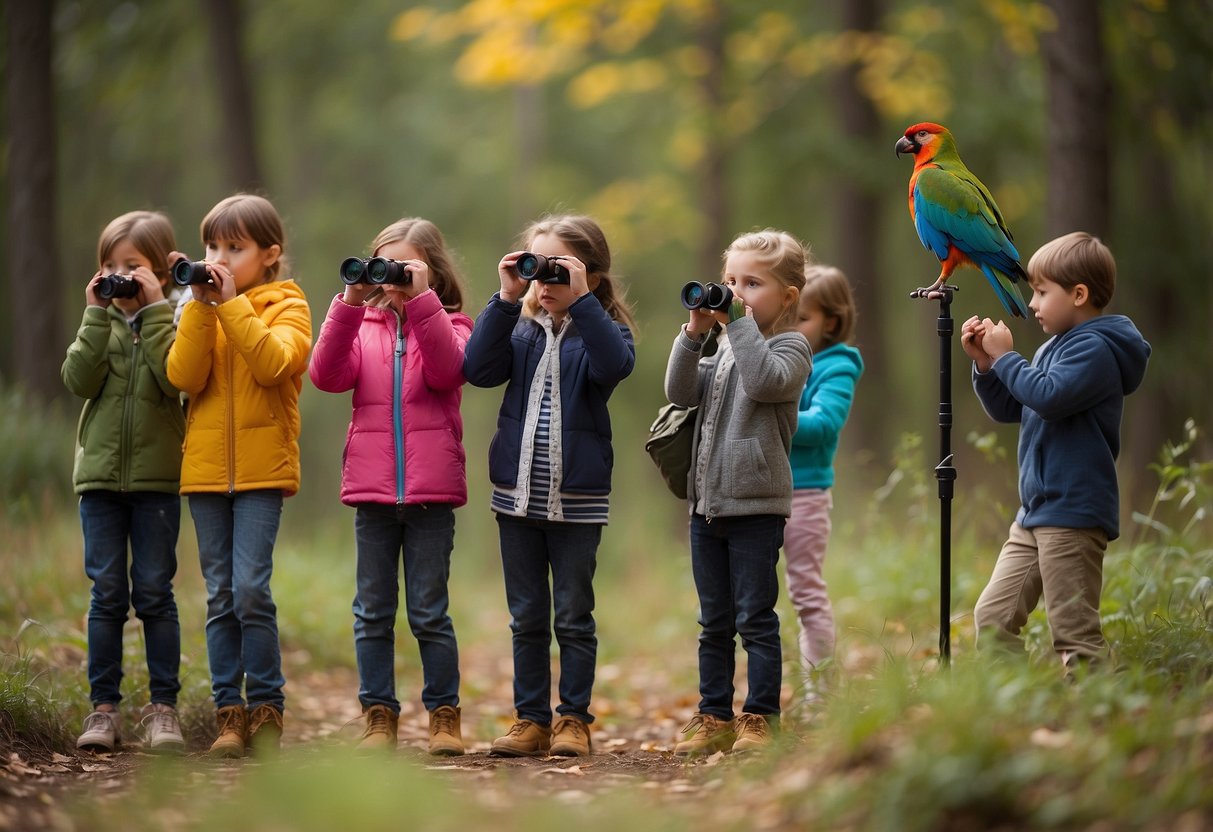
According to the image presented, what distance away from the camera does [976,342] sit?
3.97 metres

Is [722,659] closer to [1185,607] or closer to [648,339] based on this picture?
[1185,607]

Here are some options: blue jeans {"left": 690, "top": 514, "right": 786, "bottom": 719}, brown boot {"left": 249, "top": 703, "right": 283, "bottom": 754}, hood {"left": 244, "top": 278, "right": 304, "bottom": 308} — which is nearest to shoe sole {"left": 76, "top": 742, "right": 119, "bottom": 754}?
brown boot {"left": 249, "top": 703, "right": 283, "bottom": 754}

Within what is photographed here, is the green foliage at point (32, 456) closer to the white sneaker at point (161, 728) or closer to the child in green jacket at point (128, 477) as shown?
the child in green jacket at point (128, 477)

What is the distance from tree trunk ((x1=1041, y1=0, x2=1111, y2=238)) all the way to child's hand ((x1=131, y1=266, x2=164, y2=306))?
4.53 metres

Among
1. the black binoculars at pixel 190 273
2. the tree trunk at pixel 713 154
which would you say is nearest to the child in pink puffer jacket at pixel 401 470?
the black binoculars at pixel 190 273

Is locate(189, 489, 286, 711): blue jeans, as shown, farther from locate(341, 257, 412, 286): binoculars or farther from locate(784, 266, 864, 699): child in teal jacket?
locate(784, 266, 864, 699): child in teal jacket

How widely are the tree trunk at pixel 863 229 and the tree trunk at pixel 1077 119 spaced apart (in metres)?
4.61

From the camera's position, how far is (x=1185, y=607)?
14.5 ft

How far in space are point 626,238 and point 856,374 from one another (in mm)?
12018

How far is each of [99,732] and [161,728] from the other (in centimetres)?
21

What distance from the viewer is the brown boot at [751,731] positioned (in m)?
3.92

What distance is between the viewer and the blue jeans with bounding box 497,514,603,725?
13.8 ft

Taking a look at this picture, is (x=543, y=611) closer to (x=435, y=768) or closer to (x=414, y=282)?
(x=435, y=768)

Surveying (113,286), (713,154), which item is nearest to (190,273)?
(113,286)
